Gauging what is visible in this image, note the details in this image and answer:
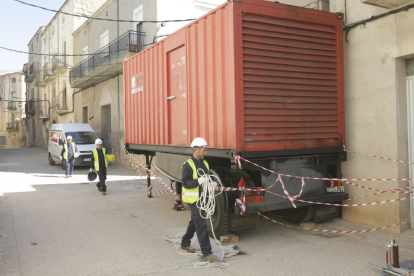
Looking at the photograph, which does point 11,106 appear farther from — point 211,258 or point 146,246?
point 211,258

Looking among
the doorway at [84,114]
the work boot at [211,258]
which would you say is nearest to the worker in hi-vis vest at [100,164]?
the work boot at [211,258]

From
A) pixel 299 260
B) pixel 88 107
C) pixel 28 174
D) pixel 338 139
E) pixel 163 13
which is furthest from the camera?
pixel 88 107

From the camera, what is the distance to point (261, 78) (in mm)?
5621

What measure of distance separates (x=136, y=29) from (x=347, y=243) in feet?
47.1

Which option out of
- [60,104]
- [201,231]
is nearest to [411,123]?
[201,231]

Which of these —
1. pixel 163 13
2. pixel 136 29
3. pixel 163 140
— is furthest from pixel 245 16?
pixel 136 29

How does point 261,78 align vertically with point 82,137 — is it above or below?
above

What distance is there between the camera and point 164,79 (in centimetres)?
784

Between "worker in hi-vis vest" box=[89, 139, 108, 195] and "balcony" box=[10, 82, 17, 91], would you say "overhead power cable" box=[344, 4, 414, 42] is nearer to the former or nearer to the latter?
"worker in hi-vis vest" box=[89, 139, 108, 195]

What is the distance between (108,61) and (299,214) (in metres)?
14.4

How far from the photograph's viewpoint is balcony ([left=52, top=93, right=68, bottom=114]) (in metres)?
28.7

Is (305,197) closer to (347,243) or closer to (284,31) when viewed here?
(347,243)

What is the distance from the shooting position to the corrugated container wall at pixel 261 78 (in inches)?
216

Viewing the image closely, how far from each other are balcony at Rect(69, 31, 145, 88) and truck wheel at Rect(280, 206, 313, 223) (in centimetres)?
1182
